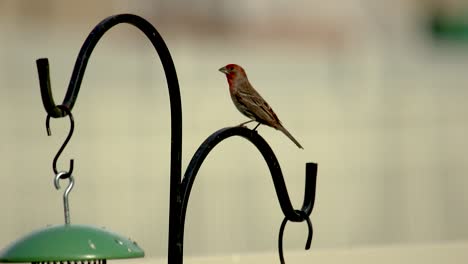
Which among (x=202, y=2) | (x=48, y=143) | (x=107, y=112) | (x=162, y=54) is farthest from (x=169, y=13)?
(x=162, y=54)

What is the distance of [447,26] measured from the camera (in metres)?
15.3

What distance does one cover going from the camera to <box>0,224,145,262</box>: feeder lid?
3.96 metres

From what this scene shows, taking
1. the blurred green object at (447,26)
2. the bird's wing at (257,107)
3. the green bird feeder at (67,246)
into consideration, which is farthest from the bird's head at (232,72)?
the blurred green object at (447,26)

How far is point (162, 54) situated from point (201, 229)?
7.64 metres

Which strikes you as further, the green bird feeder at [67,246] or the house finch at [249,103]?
the house finch at [249,103]

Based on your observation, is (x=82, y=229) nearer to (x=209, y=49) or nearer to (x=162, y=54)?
(x=162, y=54)

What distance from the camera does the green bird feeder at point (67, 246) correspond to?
396 cm

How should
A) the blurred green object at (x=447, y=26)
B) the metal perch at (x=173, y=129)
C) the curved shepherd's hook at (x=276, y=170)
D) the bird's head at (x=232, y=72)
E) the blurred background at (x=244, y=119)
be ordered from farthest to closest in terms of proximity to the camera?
the blurred green object at (x=447, y=26), the blurred background at (x=244, y=119), the bird's head at (x=232, y=72), the curved shepherd's hook at (x=276, y=170), the metal perch at (x=173, y=129)

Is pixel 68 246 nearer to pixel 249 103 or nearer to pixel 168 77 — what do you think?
pixel 168 77

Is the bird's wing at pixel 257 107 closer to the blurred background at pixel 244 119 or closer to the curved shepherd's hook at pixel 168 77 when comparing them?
the curved shepherd's hook at pixel 168 77

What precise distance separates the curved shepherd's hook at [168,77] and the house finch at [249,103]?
2.10m

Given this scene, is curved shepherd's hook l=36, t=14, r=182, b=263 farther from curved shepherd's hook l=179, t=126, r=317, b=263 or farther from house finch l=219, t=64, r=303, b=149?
house finch l=219, t=64, r=303, b=149

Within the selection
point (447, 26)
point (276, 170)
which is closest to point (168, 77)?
point (276, 170)

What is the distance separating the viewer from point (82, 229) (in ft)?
13.6
